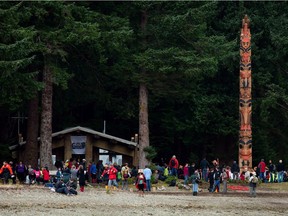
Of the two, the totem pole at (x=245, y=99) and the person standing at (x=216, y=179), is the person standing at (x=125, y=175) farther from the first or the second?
the totem pole at (x=245, y=99)

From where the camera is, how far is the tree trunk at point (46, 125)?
48.2 m

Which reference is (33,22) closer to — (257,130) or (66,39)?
(66,39)

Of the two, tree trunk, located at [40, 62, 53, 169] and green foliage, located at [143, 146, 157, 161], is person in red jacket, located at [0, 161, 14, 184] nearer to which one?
tree trunk, located at [40, 62, 53, 169]

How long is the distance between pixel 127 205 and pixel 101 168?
11.5 metres

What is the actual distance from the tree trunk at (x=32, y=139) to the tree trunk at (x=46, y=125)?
3.89 feet

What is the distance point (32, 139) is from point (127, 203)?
51.2 ft

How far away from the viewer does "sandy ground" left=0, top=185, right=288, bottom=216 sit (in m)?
32.3

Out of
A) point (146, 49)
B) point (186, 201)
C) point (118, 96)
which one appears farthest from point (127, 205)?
point (118, 96)

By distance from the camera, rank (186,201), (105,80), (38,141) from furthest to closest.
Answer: (105,80)
(38,141)
(186,201)

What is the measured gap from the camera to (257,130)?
206ft

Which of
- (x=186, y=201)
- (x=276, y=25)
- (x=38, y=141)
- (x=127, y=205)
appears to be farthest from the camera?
(x=276, y=25)

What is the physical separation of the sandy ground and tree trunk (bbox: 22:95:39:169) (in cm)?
807

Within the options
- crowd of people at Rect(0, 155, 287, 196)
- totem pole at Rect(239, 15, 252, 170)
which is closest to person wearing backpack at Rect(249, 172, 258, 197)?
crowd of people at Rect(0, 155, 287, 196)

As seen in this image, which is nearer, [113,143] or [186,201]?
[186,201]
